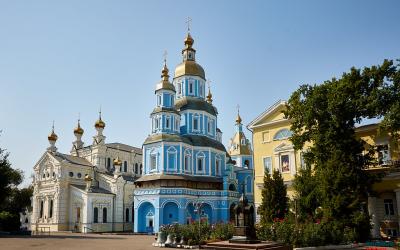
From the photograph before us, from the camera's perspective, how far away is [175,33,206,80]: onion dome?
47.2 metres

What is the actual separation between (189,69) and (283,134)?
2118 centimetres

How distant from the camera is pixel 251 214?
17578 mm

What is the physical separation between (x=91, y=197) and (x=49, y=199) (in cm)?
647

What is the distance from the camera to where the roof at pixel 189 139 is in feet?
133

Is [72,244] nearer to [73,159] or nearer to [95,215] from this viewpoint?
[95,215]

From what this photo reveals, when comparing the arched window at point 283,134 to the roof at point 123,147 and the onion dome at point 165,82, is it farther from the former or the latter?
the roof at point 123,147

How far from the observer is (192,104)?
4534 cm

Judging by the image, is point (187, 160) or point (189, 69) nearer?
point (187, 160)

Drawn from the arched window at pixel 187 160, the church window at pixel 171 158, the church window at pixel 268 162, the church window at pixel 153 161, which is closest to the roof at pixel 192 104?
the arched window at pixel 187 160

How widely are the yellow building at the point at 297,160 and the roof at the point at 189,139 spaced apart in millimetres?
11966

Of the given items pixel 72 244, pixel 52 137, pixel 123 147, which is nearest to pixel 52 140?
pixel 52 137

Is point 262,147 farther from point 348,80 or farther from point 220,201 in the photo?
point 220,201

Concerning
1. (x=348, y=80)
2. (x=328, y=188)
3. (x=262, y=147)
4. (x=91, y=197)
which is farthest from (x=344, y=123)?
(x=91, y=197)

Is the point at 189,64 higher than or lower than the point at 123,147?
higher
